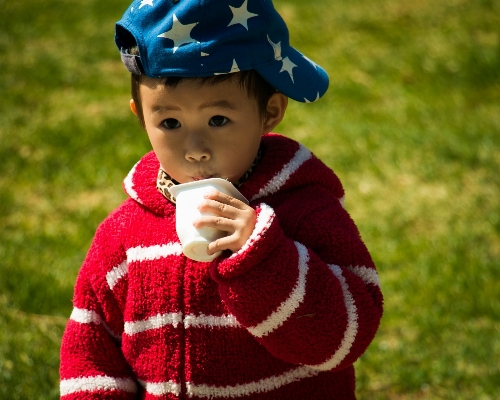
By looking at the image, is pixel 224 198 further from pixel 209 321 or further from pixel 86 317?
pixel 86 317

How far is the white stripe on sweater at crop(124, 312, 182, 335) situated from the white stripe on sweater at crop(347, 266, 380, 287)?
1.59 feet

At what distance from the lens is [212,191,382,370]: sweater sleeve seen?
1.70 meters

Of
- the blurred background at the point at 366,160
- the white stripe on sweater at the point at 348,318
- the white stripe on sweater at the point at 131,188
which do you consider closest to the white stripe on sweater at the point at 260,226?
the white stripe on sweater at the point at 348,318

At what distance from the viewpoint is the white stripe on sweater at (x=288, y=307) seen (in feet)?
5.70

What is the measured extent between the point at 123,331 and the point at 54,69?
506cm

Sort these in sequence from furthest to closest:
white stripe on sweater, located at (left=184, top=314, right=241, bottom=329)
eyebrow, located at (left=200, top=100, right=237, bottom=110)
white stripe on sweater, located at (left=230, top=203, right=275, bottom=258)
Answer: white stripe on sweater, located at (left=184, top=314, right=241, bottom=329), eyebrow, located at (left=200, top=100, right=237, bottom=110), white stripe on sweater, located at (left=230, top=203, right=275, bottom=258)

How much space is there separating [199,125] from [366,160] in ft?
11.2

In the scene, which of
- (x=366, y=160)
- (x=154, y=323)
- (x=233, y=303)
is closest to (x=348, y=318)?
(x=233, y=303)

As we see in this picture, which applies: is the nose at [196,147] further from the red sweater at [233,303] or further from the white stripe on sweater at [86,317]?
the white stripe on sweater at [86,317]

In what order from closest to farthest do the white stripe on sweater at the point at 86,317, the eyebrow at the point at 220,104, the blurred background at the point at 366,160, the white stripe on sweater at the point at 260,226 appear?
1. the white stripe on sweater at the point at 260,226
2. the eyebrow at the point at 220,104
3. the white stripe on sweater at the point at 86,317
4. the blurred background at the point at 366,160

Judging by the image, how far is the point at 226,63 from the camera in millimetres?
1760

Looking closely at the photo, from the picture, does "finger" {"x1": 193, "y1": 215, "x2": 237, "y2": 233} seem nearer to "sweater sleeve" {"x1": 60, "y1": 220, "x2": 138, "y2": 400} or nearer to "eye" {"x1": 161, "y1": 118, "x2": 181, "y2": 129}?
"eye" {"x1": 161, "y1": 118, "x2": 181, "y2": 129}

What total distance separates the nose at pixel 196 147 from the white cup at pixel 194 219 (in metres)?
0.08

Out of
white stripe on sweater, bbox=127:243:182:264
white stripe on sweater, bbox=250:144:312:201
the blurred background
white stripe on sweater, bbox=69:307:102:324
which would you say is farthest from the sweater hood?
the blurred background
